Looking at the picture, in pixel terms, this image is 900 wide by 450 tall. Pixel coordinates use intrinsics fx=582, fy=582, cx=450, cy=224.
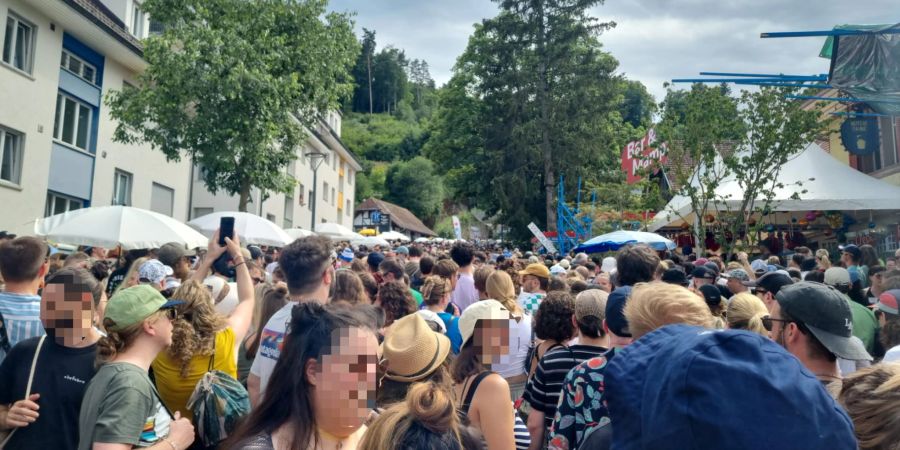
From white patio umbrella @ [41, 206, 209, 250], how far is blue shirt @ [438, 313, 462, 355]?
5.40 metres

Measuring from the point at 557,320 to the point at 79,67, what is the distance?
20248mm

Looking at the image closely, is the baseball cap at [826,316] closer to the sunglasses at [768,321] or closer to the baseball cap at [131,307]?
the sunglasses at [768,321]

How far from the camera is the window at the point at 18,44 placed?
1566 cm

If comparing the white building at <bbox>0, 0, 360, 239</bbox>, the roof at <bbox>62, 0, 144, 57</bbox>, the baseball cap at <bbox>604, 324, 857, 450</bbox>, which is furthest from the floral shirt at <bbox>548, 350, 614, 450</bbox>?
the roof at <bbox>62, 0, 144, 57</bbox>

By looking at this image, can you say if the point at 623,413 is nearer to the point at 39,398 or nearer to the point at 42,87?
the point at 39,398

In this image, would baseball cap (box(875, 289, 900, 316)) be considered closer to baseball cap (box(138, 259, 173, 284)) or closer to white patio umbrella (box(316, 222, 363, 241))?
baseball cap (box(138, 259, 173, 284))

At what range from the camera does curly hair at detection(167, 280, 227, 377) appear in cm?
318

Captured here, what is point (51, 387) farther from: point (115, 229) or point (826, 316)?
point (115, 229)

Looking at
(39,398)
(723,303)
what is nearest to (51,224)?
(39,398)

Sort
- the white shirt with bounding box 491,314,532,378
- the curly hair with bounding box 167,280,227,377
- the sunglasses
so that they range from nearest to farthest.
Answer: the sunglasses → the curly hair with bounding box 167,280,227,377 → the white shirt with bounding box 491,314,532,378

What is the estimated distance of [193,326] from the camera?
3.25 m

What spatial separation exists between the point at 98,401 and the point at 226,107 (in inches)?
593

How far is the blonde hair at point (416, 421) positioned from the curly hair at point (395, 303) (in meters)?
2.96

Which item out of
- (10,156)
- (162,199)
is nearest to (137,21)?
(162,199)
